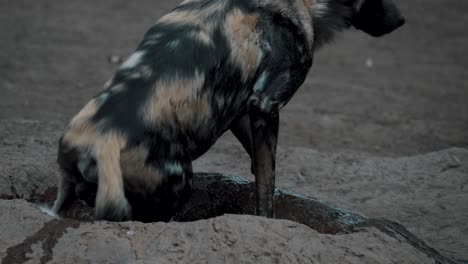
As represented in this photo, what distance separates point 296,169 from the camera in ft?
15.4

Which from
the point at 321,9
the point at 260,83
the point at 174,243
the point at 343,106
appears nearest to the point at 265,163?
the point at 260,83

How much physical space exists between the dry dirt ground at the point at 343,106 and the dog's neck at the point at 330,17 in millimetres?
253

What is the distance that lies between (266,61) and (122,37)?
5237 millimetres

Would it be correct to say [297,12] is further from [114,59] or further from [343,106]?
[114,59]

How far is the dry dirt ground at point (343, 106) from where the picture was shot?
4297 mm

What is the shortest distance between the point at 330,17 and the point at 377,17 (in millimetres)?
392

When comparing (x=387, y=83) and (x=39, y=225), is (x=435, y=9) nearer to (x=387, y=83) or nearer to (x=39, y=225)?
(x=387, y=83)

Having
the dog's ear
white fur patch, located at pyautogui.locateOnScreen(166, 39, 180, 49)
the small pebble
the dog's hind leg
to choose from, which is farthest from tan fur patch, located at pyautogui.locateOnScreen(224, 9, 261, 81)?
the small pebble

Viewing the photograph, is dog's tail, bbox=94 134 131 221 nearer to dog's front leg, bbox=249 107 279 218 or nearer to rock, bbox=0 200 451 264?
rock, bbox=0 200 451 264

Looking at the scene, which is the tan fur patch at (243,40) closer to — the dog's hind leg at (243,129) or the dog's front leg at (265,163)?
the dog's front leg at (265,163)

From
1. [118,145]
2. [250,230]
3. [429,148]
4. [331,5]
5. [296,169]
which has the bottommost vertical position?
[429,148]

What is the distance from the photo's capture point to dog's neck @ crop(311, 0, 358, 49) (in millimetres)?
3613

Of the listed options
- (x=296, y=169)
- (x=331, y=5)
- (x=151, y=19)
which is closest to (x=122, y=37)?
(x=151, y=19)

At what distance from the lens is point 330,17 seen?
3695 millimetres
